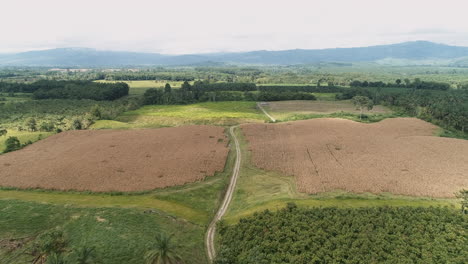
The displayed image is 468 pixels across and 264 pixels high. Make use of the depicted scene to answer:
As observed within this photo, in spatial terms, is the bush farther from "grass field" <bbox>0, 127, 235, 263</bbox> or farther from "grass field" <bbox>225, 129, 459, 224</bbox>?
"grass field" <bbox>225, 129, 459, 224</bbox>

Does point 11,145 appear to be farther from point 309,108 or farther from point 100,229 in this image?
point 309,108

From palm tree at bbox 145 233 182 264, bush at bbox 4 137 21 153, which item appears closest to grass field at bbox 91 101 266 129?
bush at bbox 4 137 21 153

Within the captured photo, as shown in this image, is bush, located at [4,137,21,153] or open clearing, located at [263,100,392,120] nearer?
bush, located at [4,137,21,153]

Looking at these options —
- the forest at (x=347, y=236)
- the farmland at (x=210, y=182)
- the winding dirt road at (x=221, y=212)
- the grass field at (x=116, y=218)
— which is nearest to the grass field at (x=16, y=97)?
the farmland at (x=210, y=182)

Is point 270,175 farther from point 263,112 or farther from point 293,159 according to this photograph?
point 263,112

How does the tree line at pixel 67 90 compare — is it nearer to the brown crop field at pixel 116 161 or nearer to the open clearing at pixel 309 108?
the brown crop field at pixel 116 161

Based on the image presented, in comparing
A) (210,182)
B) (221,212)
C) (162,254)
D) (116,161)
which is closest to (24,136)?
(116,161)

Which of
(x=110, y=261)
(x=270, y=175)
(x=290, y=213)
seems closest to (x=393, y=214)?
(x=290, y=213)
